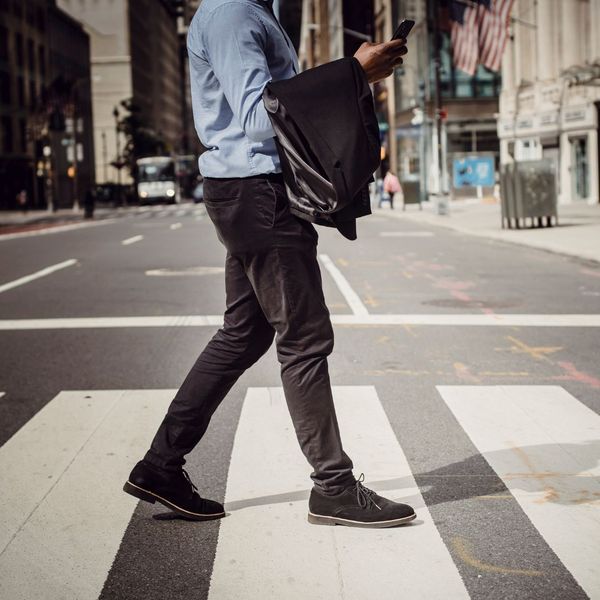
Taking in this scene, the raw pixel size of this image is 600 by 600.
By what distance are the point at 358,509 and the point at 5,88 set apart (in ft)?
258

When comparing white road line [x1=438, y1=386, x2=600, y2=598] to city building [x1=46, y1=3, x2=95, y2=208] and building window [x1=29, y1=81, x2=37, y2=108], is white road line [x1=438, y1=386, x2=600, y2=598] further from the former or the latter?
building window [x1=29, y1=81, x2=37, y2=108]

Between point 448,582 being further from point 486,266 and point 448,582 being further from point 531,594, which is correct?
point 486,266

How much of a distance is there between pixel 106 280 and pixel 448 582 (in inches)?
453

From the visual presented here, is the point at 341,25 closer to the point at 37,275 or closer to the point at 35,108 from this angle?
the point at 35,108

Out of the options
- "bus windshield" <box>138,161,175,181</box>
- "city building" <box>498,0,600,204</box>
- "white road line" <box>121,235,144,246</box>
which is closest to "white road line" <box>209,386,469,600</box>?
"white road line" <box>121,235,144,246</box>

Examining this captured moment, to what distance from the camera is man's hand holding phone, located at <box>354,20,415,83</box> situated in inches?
133

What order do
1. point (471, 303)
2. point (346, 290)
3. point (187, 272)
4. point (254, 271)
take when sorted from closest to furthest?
point (254, 271) → point (471, 303) → point (346, 290) → point (187, 272)

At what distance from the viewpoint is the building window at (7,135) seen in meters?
76.9

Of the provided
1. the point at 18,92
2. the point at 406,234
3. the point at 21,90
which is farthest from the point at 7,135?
the point at 406,234

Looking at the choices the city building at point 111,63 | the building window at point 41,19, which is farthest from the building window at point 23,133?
the city building at point 111,63

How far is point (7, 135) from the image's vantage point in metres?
77.8

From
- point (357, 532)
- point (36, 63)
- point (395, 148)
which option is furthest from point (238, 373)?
point (36, 63)

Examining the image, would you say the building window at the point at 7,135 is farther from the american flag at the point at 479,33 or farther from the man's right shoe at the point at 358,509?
the man's right shoe at the point at 358,509

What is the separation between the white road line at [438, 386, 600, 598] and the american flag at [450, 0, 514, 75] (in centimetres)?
2442
